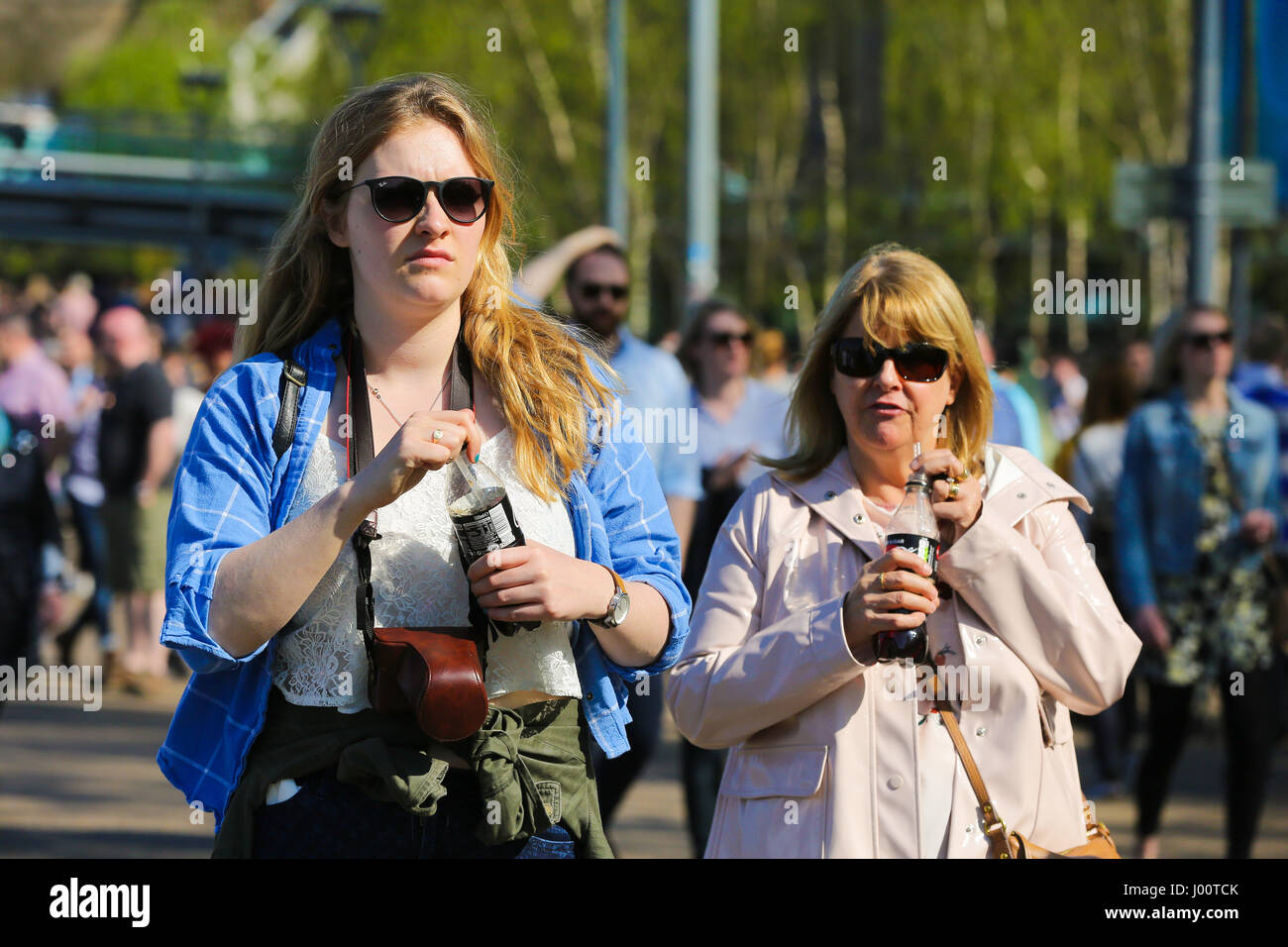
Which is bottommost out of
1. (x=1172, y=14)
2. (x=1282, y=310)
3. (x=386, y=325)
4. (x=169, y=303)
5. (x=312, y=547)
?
(x=312, y=547)

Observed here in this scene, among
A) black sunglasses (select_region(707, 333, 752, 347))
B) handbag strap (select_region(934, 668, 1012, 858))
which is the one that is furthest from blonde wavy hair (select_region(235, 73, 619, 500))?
black sunglasses (select_region(707, 333, 752, 347))

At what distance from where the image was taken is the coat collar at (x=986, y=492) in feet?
11.3

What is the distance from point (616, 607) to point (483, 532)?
27 centimetres

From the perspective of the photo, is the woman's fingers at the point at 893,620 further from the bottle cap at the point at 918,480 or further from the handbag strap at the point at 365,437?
the handbag strap at the point at 365,437

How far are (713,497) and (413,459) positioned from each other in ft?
13.9

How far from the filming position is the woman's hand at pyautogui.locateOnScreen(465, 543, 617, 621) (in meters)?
2.68

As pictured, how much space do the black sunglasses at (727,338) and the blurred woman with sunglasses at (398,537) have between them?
180 inches

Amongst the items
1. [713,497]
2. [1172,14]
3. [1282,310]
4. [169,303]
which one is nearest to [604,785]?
[713,497]

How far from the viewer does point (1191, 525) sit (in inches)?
272

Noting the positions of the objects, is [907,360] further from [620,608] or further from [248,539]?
[248,539]
